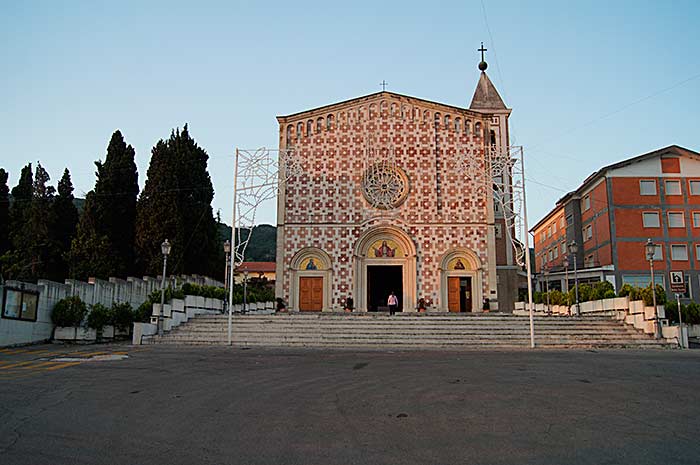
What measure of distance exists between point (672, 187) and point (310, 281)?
25979mm

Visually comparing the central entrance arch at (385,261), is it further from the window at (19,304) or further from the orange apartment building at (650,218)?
the window at (19,304)

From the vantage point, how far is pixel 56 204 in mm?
34719

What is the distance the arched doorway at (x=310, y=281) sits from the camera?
31.1 m

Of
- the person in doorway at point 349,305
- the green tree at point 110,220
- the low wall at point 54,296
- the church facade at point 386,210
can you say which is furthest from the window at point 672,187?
the green tree at point 110,220

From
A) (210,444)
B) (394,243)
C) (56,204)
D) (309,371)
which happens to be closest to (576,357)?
(309,371)

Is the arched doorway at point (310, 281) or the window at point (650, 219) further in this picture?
the window at point (650, 219)

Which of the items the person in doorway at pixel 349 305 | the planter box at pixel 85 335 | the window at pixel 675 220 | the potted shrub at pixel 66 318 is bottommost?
the planter box at pixel 85 335

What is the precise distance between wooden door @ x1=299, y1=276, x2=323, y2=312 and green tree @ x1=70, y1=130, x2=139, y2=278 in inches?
361

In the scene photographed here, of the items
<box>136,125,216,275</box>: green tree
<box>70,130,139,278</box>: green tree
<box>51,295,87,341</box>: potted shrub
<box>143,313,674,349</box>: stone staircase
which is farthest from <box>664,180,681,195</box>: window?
<box>51,295,87,341</box>: potted shrub

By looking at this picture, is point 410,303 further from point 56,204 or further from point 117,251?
point 56,204

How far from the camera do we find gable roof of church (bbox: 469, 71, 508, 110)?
42781 millimetres

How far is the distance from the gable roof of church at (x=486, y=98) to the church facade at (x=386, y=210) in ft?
32.7

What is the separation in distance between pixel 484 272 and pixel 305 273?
29.4 ft

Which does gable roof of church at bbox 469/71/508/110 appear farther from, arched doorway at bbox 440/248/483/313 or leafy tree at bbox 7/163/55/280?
leafy tree at bbox 7/163/55/280
